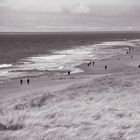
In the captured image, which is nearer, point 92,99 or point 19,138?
point 19,138

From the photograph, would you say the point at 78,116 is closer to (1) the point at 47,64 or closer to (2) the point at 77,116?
(2) the point at 77,116

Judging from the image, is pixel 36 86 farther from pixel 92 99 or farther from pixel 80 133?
pixel 80 133

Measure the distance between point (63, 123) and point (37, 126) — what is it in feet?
5.66

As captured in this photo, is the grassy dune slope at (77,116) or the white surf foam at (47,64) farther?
the white surf foam at (47,64)

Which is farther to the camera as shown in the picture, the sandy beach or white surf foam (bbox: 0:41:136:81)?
white surf foam (bbox: 0:41:136:81)

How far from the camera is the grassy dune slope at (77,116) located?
1542 cm

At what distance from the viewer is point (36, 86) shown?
3850cm

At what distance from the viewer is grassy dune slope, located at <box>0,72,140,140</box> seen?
15422 mm

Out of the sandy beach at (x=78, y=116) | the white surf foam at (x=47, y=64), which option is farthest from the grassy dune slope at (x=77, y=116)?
the white surf foam at (x=47, y=64)

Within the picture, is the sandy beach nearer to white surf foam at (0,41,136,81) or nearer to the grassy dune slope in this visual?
the grassy dune slope

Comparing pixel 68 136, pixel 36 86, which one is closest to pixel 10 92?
pixel 36 86

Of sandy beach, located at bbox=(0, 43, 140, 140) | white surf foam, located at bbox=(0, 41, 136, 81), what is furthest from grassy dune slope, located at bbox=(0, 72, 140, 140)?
white surf foam, located at bbox=(0, 41, 136, 81)

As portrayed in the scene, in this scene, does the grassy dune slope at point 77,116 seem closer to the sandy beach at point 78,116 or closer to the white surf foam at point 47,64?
the sandy beach at point 78,116

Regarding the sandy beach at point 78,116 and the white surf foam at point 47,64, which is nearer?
the sandy beach at point 78,116
